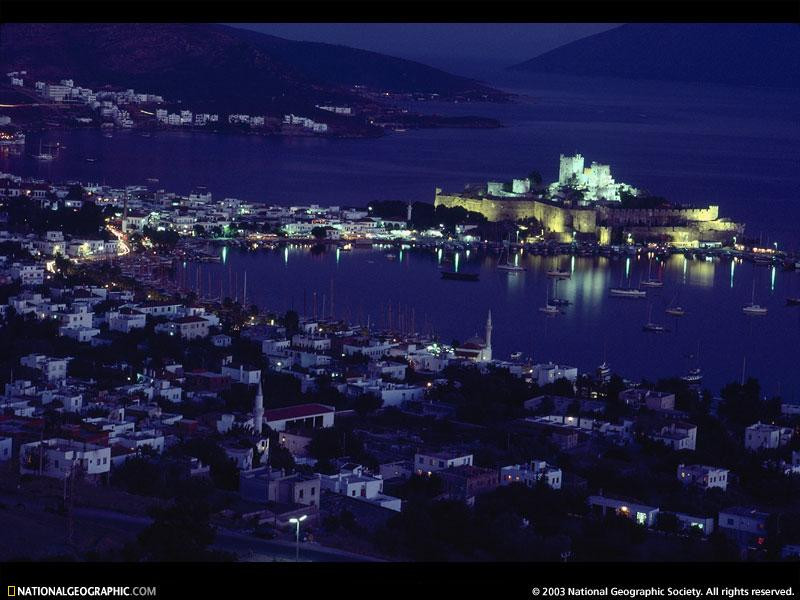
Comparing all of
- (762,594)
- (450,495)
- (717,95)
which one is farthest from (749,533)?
(717,95)

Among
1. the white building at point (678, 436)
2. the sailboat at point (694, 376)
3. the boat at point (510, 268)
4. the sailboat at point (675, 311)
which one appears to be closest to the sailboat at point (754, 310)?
the sailboat at point (675, 311)

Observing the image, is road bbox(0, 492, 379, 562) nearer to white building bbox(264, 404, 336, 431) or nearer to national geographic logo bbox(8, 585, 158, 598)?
white building bbox(264, 404, 336, 431)

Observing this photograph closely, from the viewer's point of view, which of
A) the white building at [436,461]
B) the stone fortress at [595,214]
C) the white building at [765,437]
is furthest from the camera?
the stone fortress at [595,214]

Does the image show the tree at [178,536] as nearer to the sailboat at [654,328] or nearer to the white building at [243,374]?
the white building at [243,374]

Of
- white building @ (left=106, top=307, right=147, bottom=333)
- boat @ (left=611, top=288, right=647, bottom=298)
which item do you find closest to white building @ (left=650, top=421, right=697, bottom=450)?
white building @ (left=106, top=307, right=147, bottom=333)

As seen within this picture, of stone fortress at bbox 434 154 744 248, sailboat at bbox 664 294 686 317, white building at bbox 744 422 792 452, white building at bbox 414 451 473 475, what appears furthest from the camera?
stone fortress at bbox 434 154 744 248

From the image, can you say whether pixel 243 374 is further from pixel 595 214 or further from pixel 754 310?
pixel 595 214

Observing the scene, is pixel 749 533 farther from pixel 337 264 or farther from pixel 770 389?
pixel 337 264
